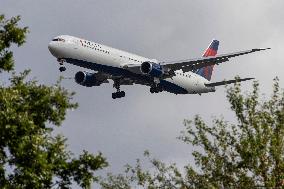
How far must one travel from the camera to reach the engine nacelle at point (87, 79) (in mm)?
81375

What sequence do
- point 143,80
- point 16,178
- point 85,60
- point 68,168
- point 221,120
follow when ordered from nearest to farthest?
point 16,178
point 68,168
point 221,120
point 85,60
point 143,80

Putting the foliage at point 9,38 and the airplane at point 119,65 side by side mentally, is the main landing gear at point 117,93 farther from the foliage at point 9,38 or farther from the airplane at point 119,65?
the foliage at point 9,38

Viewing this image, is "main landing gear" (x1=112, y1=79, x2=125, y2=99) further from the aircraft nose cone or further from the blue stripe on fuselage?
the aircraft nose cone

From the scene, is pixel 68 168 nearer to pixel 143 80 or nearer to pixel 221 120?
pixel 221 120

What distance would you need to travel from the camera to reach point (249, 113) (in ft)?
106

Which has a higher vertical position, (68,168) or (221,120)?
(221,120)

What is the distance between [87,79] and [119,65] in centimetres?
659

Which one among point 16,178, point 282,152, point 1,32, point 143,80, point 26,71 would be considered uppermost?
point 143,80

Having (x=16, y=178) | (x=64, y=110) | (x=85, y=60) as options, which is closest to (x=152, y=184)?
(x=64, y=110)

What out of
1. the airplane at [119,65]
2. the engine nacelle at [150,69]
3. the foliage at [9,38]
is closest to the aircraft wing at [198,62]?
the airplane at [119,65]

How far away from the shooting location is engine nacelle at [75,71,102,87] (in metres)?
81.4

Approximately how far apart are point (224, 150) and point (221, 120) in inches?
68.0

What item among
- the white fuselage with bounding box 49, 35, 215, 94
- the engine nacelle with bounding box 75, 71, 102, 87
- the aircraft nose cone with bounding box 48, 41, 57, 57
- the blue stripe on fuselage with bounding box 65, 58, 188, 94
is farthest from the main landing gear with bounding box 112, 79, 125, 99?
the aircraft nose cone with bounding box 48, 41, 57, 57

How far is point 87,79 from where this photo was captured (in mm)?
81250
